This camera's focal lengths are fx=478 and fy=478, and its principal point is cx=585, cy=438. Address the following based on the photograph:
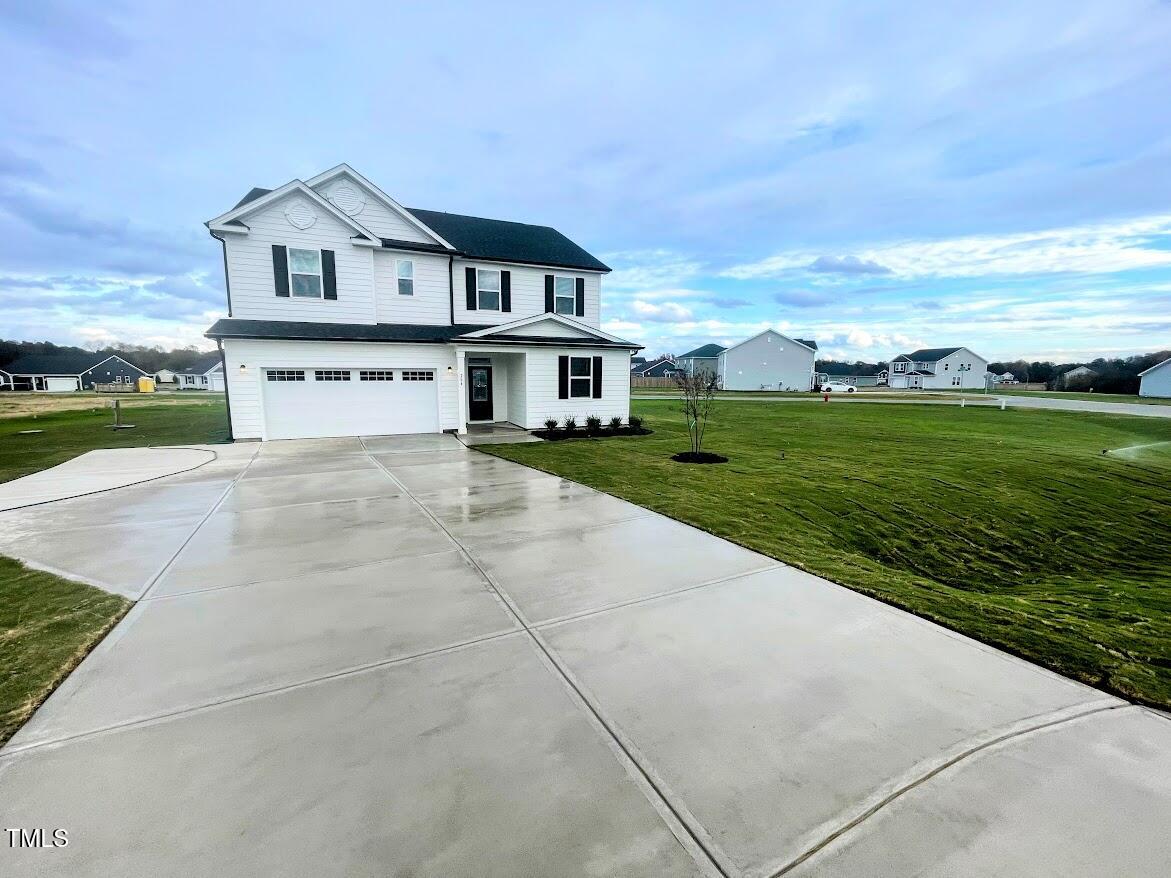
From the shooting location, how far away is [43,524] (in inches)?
243

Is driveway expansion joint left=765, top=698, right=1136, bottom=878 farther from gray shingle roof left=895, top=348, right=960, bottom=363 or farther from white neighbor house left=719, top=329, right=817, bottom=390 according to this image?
gray shingle roof left=895, top=348, right=960, bottom=363

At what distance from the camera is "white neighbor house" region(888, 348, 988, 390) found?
218ft

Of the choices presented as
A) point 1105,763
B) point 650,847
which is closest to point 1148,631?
point 1105,763

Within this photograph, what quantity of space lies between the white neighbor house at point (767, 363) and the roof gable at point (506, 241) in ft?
127

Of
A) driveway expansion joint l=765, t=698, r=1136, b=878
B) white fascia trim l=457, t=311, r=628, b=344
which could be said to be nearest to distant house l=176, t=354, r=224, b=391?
white fascia trim l=457, t=311, r=628, b=344

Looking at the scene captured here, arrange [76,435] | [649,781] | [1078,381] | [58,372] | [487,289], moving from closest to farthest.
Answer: [649,781]
[76,435]
[487,289]
[1078,381]
[58,372]

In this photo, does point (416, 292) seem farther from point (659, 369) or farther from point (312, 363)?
point (659, 369)

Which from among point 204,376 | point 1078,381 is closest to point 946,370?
point 1078,381

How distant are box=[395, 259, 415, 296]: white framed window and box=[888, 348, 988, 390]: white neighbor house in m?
75.8

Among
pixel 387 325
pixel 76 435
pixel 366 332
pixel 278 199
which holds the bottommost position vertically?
pixel 76 435

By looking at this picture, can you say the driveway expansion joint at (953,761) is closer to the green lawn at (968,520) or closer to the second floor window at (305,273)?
the green lawn at (968,520)

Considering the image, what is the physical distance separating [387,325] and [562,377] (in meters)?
6.01

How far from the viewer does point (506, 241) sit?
59.5 ft

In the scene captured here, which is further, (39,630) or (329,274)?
(329,274)
